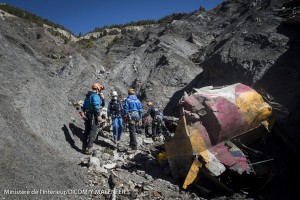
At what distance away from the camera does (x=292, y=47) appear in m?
10.8

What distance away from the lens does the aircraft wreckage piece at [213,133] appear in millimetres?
5832

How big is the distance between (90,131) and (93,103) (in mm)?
775

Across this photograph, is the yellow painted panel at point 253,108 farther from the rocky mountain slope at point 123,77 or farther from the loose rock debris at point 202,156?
the rocky mountain slope at point 123,77

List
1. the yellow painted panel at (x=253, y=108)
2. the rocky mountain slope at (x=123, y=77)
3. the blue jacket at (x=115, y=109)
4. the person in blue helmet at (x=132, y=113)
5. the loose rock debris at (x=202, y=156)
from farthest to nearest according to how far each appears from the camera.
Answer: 1. the blue jacket at (x=115, y=109)
2. the person in blue helmet at (x=132, y=113)
3. the yellow painted panel at (x=253, y=108)
4. the loose rock debris at (x=202, y=156)
5. the rocky mountain slope at (x=123, y=77)

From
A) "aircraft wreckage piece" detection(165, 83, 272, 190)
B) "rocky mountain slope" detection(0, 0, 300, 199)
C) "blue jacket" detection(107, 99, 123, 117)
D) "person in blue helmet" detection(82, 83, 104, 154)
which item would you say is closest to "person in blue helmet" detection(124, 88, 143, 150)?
"blue jacket" detection(107, 99, 123, 117)

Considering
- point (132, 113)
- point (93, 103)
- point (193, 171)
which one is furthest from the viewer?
point (132, 113)

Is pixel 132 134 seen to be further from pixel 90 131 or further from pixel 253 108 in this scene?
pixel 253 108

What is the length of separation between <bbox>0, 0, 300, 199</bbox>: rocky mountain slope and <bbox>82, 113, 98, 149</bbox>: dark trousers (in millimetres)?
297

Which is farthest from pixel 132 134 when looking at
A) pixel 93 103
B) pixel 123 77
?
pixel 123 77

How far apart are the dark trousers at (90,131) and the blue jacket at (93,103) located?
0.54ft

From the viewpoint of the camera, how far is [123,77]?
1856 cm

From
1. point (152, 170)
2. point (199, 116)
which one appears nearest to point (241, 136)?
point (199, 116)

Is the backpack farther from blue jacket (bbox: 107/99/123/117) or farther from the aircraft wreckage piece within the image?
the aircraft wreckage piece

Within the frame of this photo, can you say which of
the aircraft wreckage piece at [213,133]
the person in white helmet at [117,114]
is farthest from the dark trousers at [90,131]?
the aircraft wreckage piece at [213,133]
